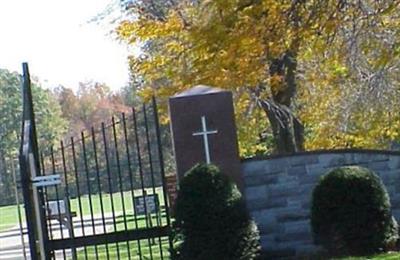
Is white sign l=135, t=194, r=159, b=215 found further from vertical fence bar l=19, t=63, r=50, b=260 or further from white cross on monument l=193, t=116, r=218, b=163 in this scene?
vertical fence bar l=19, t=63, r=50, b=260

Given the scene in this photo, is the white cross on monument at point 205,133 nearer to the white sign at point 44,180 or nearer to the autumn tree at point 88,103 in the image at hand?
the white sign at point 44,180

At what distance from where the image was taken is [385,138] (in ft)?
75.4

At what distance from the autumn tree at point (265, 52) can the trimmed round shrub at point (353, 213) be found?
7.31 feet

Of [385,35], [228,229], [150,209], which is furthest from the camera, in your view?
[385,35]

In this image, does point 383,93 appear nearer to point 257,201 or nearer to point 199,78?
point 199,78

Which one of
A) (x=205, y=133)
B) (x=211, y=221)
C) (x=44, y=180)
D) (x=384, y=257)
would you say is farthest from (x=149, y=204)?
(x=384, y=257)

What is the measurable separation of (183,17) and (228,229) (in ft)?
27.7

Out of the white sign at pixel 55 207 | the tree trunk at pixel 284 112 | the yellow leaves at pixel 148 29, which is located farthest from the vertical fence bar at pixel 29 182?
the tree trunk at pixel 284 112

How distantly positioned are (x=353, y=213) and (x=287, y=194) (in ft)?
4.36

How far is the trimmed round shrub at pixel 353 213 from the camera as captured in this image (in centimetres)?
1166

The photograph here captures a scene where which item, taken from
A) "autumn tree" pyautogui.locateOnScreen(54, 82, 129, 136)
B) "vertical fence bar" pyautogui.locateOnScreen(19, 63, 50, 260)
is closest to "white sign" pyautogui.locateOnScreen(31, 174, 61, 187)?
"vertical fence bar" pyautogui.locateOnScreen(19, 63, 50, 260)

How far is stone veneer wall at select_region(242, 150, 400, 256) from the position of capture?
12625 mm

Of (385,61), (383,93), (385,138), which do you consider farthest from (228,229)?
(385,138)

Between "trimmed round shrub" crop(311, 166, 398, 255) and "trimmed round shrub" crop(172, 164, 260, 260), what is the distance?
1.03 metres
